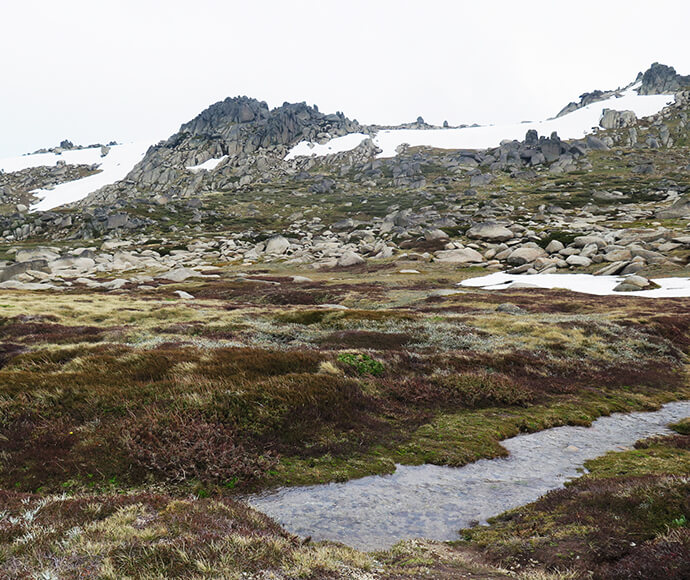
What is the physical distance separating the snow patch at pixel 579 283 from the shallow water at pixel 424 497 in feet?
129

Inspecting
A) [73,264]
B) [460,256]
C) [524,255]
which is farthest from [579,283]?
[73,264]

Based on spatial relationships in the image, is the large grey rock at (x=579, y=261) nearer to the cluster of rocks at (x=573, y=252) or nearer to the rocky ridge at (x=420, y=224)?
the cluster of rocks at (x=573, y=252)

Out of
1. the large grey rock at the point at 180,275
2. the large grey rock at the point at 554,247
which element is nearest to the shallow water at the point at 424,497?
the large grey rock at the point at 180,275

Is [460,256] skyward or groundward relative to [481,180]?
groundward

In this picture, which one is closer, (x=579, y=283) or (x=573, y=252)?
(x=579, y=283)

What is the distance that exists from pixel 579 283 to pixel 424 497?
4999 cm

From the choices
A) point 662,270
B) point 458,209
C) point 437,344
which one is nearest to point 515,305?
point 437,344

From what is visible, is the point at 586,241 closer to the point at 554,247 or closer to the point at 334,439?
the point at 554,247

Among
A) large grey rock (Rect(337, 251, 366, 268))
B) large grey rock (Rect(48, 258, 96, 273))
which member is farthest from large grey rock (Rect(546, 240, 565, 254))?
large grey rock (Rect(48, 258, 96, 273))

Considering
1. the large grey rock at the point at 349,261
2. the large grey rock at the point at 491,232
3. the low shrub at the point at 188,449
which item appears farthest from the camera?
the large grey rock at the point at 491,232

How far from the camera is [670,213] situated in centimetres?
9338

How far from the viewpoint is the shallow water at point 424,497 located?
271 inches

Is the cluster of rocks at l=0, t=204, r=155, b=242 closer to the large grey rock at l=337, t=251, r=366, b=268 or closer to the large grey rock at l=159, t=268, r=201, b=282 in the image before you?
the large grey rock at l=159, t=268, r=201, b=282

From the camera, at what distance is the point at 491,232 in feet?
287
